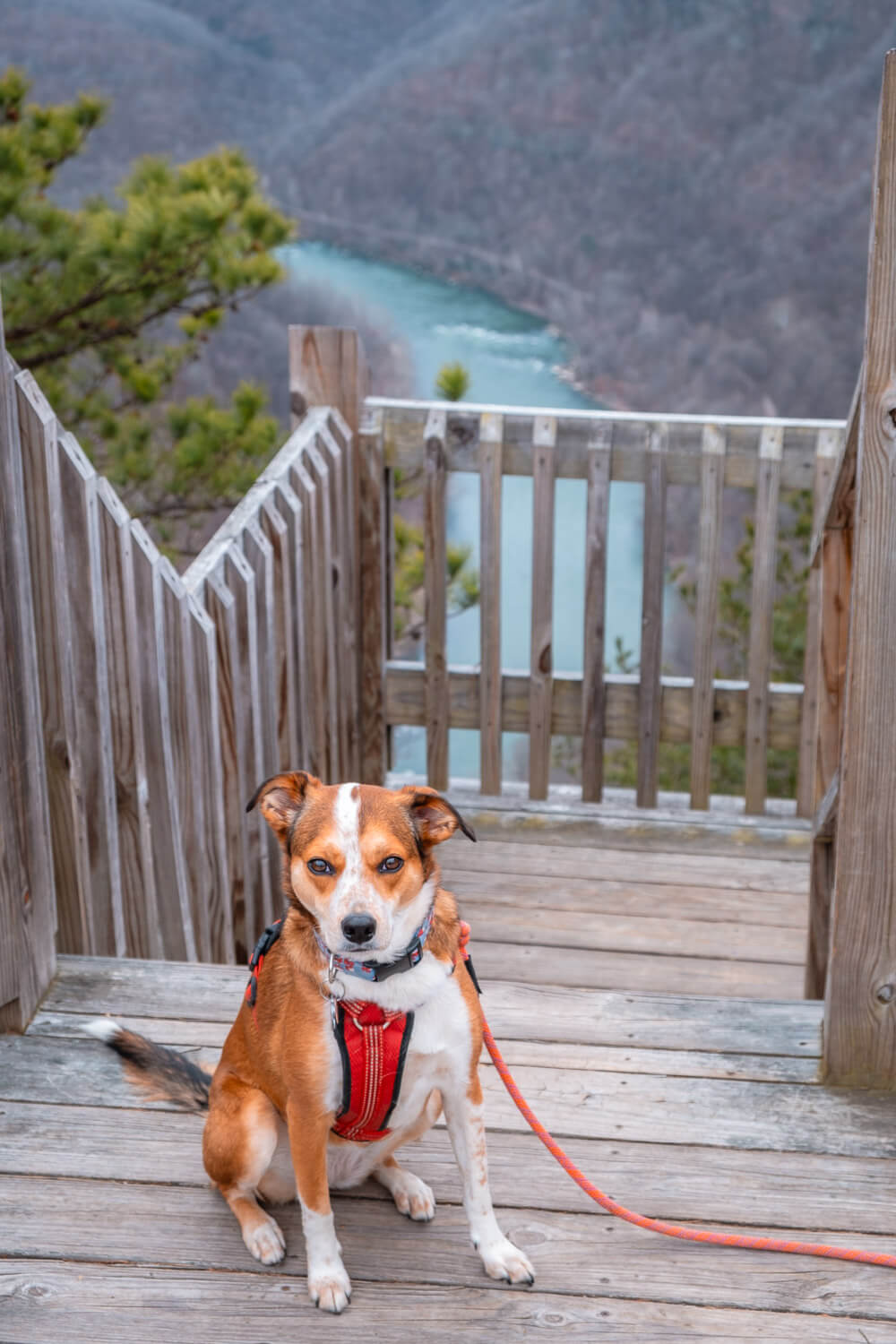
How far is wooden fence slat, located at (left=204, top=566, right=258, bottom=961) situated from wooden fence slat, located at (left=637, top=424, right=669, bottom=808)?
140cm

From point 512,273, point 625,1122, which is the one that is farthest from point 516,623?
point 625,1122

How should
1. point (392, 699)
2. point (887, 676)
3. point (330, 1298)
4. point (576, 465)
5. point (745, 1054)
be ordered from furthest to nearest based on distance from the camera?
1. point (392, 699)
2. point (576, 465)
3. point (745, 1054)
4. point (887, 676)
5. point (330, 1298)

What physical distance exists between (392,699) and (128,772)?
182 centimetres

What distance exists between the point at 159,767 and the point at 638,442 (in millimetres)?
1941

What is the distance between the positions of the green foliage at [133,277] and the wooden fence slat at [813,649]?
3.53m

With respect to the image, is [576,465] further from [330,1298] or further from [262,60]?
[262,60]

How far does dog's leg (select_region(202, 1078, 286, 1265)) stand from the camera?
6.06 ft

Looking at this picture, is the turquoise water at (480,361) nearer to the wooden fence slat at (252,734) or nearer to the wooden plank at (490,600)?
the wooden plank at (490,600)

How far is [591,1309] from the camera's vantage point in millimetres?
1789

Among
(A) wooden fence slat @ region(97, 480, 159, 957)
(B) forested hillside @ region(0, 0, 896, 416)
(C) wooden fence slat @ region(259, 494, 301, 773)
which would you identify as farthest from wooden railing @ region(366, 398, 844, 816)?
(B) forested hillside @ region(0, 0, 896, 416)

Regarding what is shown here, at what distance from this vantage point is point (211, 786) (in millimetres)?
3021

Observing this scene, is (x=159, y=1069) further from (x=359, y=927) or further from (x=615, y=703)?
(x=615, y=703)

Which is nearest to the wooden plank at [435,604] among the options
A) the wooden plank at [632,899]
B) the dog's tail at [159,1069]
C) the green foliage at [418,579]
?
the wooden plank at [632,899]

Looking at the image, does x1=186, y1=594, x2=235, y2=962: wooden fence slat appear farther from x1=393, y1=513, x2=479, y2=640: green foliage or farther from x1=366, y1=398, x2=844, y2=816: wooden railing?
x1=393, y1=513, x2=479, y2=640: green foliage
